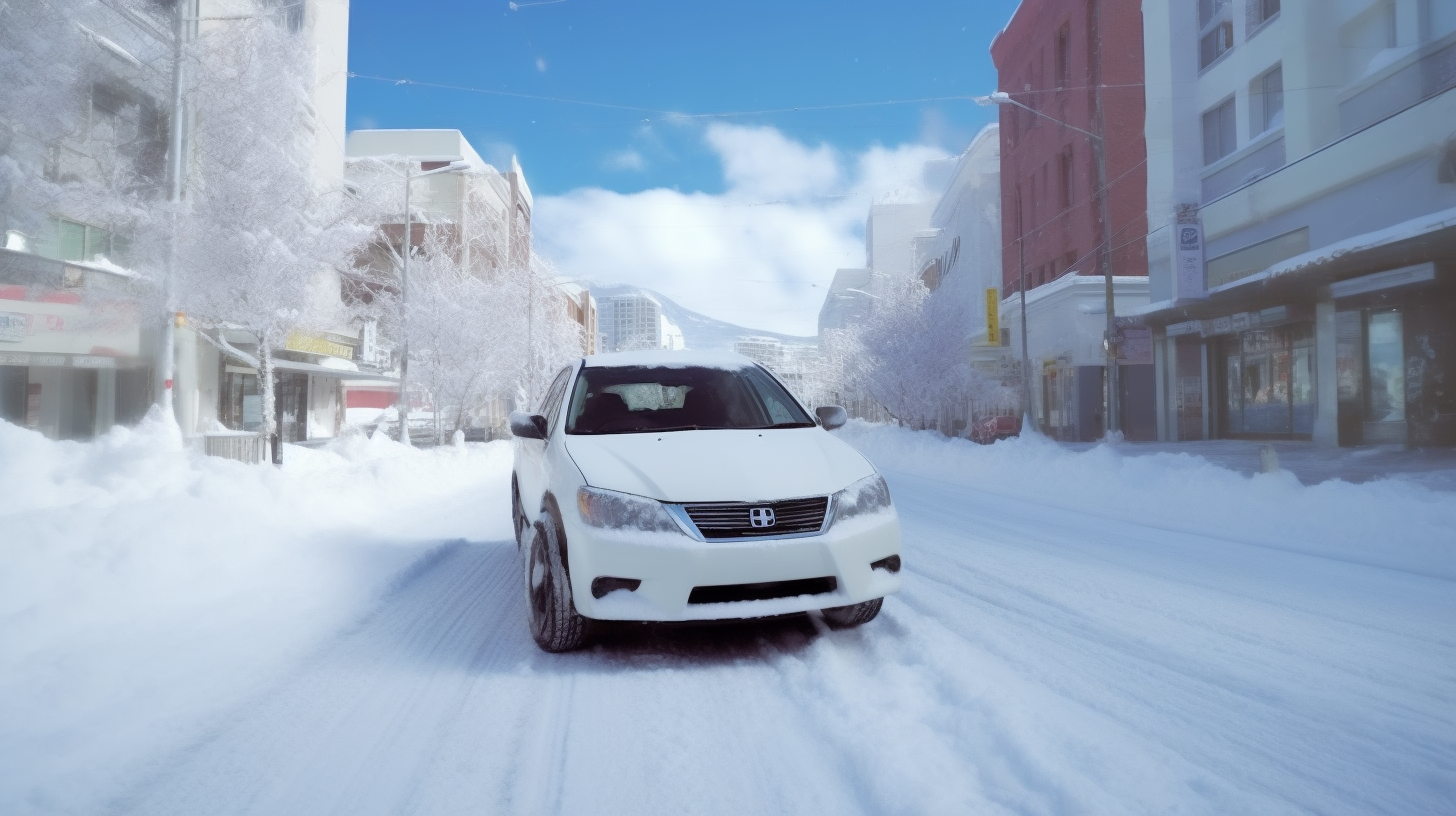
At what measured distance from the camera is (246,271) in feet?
49.6

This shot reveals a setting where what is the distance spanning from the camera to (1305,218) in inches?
745

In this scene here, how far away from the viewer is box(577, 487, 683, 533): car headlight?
355 cm

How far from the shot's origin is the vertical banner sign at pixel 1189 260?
21.7 m

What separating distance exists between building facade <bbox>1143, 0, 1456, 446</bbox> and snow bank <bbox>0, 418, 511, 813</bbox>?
16068mm

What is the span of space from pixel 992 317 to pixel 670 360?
36430 mm

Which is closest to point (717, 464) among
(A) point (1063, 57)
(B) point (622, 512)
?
(B) point (622, 512)

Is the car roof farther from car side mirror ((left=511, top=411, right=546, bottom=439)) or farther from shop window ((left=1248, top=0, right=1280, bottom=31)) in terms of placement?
shop window ((left=1248, top=0, right=1280, bottom=31))

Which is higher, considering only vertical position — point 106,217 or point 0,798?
point 106,217

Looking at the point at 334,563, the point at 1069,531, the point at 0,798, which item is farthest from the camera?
the point at 1069,531

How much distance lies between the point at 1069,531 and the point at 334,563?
6.67 meters

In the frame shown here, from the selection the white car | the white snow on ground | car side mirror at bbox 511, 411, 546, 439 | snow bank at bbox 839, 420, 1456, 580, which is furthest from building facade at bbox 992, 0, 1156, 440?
the white car

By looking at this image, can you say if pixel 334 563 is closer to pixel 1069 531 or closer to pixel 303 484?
pixel 303 484

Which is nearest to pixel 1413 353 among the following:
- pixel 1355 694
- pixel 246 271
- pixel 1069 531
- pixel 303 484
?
pixel 1069 531

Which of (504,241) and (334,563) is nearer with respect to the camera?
(334,563)
